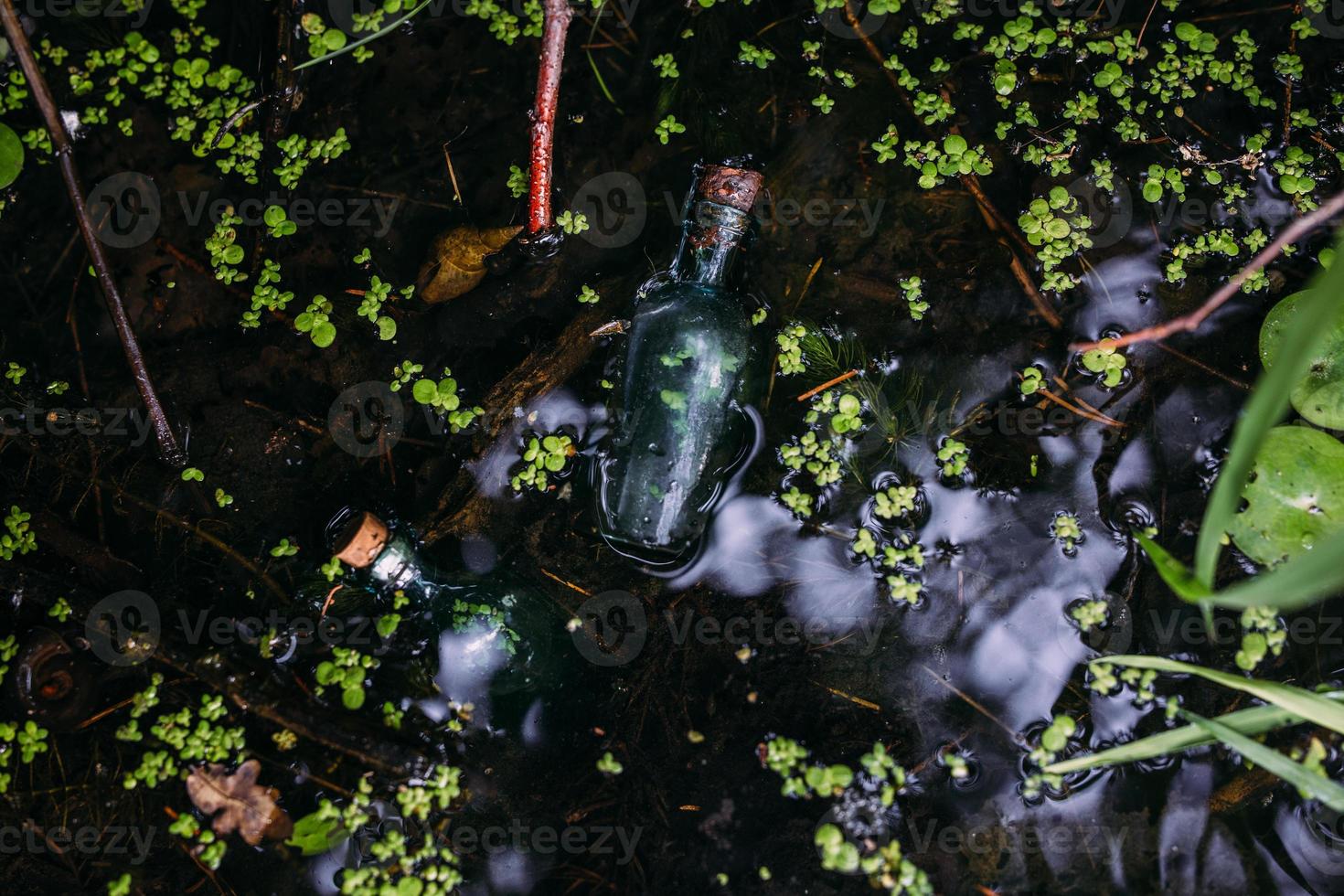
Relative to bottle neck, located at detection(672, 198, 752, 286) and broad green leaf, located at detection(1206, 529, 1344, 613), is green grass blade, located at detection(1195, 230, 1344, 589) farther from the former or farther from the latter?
bottle neck, located at detection(672, 198, 752, 286)

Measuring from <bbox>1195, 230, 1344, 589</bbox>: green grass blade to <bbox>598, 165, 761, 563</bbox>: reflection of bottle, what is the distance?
3.97 feet

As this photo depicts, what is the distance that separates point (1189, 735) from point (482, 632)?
1.88 metres

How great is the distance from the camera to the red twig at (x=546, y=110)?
2.17 meters

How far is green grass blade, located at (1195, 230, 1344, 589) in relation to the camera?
1226mm

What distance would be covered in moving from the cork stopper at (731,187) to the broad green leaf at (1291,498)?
63.4 inches

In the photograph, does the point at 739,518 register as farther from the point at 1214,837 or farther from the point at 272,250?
the point at 272,250

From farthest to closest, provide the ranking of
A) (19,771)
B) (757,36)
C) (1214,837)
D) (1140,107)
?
(757,36) < (1140,107) < (19,771) < (1214,837)

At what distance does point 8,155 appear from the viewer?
2762 millimetres

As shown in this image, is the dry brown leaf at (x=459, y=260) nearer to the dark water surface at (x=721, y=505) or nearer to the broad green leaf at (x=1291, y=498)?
the dark water surface at (x=721, y=505)

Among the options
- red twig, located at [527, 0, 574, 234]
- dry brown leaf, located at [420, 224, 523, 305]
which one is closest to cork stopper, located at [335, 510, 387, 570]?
dry brown leaf, located at [420, 224, 523, 305]

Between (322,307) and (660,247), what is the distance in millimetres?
1146

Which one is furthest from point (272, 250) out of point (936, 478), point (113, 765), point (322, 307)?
point (936, 478)

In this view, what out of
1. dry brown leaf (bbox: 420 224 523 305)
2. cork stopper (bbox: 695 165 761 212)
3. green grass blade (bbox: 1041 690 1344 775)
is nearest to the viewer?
green grass blade (bbox: 1041 690 1344 775)

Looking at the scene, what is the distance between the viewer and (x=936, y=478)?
2.38 meters
